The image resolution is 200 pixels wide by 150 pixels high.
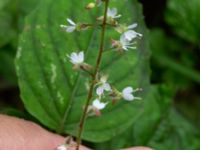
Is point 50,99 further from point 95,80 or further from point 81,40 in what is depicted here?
point 95,80

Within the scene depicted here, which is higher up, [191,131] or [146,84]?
[146,84]

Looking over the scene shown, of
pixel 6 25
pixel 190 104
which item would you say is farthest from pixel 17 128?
pixel 190 104

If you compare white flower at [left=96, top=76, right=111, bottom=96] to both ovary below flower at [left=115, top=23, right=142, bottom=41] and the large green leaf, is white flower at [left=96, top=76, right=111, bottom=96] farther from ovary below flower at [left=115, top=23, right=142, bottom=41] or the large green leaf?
the large green leaf

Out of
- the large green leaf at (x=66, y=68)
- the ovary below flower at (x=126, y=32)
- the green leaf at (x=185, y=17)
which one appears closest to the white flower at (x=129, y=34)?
the ovary below flower at (x=126, y=32)

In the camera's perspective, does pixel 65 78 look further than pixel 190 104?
No

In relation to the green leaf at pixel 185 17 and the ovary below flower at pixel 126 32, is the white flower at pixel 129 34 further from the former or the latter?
the green leaf at pixel 185 17

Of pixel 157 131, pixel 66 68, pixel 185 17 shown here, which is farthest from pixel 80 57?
pixel 185 17
